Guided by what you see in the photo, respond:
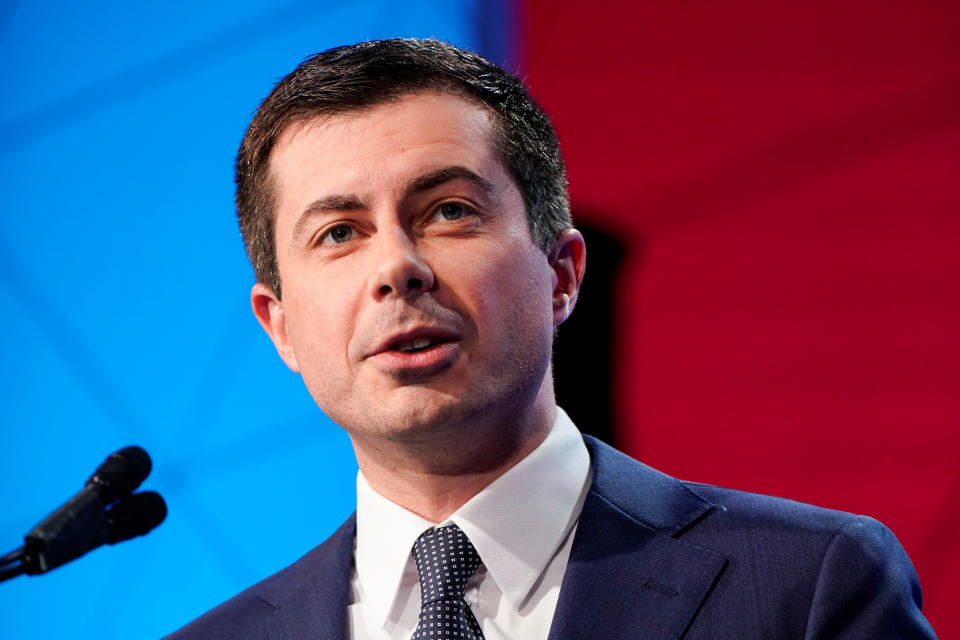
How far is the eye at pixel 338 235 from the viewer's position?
166 cm

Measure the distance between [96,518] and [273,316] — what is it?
61 centimetres

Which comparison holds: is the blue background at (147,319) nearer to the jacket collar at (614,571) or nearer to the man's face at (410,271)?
the jacket collar at (614,571)

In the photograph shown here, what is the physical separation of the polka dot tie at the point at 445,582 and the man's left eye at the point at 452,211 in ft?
1.71

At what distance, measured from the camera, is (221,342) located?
97.9 inches

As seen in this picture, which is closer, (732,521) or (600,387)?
(732,521)

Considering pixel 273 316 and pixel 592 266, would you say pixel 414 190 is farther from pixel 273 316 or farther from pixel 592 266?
pixel 592 266

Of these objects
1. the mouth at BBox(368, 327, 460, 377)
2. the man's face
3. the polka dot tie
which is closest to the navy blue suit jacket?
the polka dot tie

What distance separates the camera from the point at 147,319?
247cm

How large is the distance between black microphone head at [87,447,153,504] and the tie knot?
1.58 ft

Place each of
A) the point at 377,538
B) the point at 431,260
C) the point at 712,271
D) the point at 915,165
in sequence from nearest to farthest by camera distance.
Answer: the point at 431,260, the point at 377,538, the point at 915,165, the point at 712,271

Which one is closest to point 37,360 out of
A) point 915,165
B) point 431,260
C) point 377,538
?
point 377,538

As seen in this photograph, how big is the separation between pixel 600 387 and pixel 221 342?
97 centimetres

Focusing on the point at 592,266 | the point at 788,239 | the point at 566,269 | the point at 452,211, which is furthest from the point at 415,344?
the point at 788,239

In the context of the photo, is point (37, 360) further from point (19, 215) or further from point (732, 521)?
point (732, 521)
